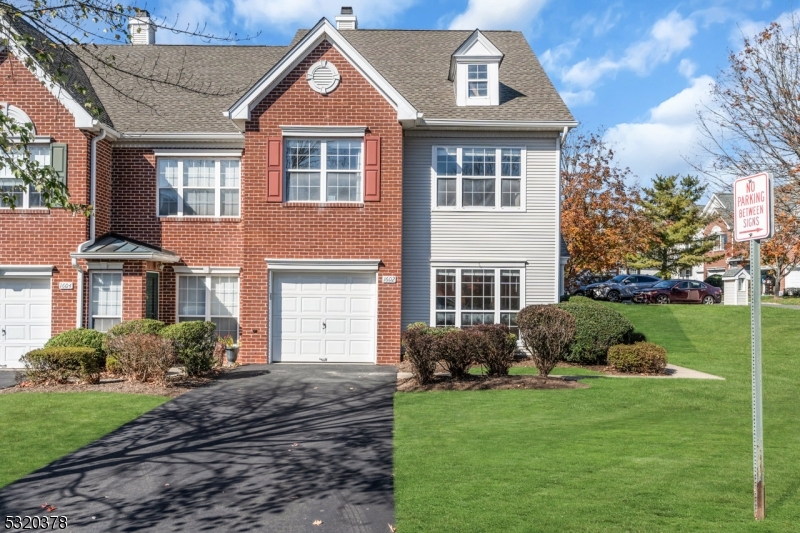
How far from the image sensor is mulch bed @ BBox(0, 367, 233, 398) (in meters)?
12.7

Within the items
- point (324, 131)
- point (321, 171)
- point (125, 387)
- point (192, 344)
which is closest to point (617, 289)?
point (321, 171)

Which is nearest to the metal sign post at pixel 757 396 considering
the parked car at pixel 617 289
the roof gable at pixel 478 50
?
the roof gable at pixel 478 50

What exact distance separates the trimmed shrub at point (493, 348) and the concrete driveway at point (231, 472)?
2.63 meters

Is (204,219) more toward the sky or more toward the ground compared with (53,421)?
more toward the sky

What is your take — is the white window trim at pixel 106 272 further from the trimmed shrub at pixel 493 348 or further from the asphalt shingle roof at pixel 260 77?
the trimmed shrub at pixel 493 348

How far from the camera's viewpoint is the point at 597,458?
7.84m

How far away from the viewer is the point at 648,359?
588 inches

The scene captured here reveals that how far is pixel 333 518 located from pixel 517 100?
1499cm

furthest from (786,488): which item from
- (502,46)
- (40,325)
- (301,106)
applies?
(502,46)

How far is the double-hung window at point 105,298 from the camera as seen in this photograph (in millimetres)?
16766

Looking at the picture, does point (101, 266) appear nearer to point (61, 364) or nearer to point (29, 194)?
point (29, 194)

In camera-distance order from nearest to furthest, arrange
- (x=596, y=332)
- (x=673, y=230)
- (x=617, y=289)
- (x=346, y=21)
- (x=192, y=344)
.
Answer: (x=192, y=344) < (x=596, y=332) < (x=346, y=21) < (x=617, y=289) < (x=673, y=230)

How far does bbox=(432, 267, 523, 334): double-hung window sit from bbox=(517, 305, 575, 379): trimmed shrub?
12.6 ft

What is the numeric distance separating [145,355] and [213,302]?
477cm
